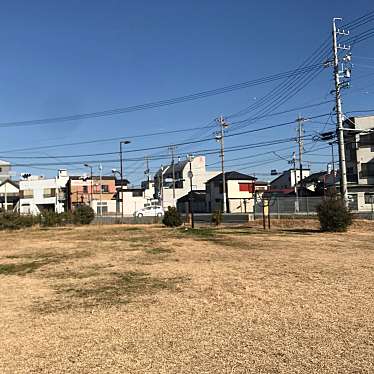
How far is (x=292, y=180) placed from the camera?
88.3 metres

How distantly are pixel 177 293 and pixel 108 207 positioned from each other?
65.4 meters

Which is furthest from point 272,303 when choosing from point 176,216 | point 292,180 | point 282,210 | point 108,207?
point 292,180

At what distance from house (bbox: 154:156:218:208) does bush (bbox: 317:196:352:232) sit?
5808cm

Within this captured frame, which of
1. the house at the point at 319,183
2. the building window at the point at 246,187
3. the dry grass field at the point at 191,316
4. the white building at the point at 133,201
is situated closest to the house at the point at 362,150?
the house at the point at 319,183

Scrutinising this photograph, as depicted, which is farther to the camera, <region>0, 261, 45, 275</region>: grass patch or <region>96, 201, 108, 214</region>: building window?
<region>96, 201, 108, 214</region>: building window

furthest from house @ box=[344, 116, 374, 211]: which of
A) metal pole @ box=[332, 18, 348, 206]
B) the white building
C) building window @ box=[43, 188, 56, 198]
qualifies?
building window @ box=[43, 188, 56, 198]

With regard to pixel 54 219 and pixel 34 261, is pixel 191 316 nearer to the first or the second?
pixel 34 261

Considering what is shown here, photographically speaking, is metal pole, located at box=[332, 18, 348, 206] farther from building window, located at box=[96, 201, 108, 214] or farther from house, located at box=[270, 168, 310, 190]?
house, located at box=[270, 168, 310, 190]

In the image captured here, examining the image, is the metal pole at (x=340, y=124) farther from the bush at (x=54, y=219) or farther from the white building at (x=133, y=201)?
the white building at (x=133, y=201)

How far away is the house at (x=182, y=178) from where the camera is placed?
8500 centimetres

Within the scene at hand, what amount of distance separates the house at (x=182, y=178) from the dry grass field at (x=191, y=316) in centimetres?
7105

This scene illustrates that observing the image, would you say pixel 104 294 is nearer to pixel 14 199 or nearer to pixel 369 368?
pixel 369 368

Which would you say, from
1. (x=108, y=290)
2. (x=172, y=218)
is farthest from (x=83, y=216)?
(x=108, y=290)

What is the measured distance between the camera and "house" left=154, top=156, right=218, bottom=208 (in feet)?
279
